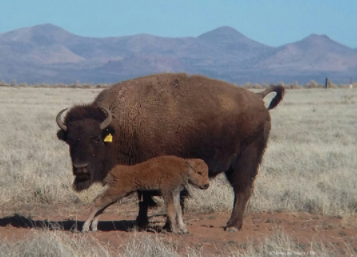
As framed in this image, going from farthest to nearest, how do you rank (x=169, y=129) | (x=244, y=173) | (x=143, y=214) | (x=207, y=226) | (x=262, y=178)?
(x=262, y=178)
(x=244, y=173)
(x=207, y=226)
(x=143, y=214)
(x=169, y=129)

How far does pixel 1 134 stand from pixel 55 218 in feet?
31.0

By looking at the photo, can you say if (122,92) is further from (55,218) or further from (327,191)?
(327,191)

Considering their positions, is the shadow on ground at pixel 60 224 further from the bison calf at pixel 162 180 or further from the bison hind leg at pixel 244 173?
the bison hind leg at pixel 244 173

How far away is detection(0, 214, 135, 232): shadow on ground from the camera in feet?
29.4

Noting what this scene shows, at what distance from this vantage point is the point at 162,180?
8.51 metres

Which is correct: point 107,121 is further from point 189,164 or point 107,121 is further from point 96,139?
point 189,164

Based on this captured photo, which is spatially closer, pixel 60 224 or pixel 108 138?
pixel 108 138

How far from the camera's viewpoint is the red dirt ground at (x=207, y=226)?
8.01 meters

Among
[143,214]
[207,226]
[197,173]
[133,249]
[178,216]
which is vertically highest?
[197,173]

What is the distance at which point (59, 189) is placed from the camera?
1107cm

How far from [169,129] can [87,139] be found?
1.13m

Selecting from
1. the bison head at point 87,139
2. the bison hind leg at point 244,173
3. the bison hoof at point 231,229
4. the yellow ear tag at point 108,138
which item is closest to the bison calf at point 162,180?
the bison head at point 87,139

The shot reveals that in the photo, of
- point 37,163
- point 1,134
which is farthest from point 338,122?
point 37,163

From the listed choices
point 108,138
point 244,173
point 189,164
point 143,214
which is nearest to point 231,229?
point 244,173
